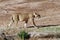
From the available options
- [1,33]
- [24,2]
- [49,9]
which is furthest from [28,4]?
[1,33]

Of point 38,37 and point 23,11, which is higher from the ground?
point 23,11

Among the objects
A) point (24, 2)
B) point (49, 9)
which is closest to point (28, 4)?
point (24, 2)

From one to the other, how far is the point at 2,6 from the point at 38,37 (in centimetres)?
69

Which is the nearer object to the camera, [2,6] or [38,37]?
[38,37]

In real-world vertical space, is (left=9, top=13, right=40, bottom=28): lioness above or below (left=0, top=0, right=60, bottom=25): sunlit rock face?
below

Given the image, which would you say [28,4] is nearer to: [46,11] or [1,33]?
[46,11]

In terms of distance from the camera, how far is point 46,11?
3414 millimetres

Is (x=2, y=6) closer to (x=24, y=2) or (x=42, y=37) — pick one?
(x=24, y=2)

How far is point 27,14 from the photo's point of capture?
11.3ft

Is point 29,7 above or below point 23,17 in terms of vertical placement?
above

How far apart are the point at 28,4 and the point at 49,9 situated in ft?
0.97

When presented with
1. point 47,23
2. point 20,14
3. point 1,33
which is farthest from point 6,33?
point 47,23

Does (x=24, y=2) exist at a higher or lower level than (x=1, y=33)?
higher

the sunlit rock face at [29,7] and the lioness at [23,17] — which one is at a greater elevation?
the sunlit rock face at [29,7]
